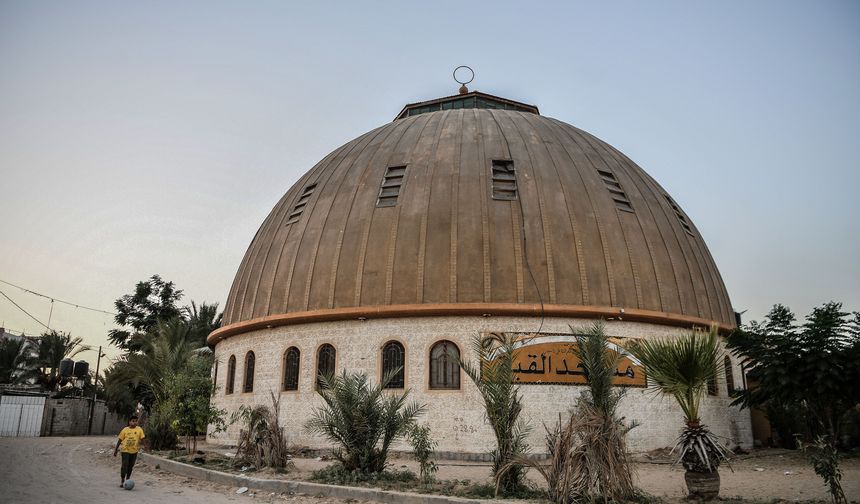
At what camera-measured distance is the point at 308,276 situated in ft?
65.7

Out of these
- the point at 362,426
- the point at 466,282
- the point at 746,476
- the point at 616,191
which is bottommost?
the point at 746,476

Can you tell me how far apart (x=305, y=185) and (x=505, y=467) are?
53.9ft

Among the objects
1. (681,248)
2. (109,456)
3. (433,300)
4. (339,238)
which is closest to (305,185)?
(339,238)

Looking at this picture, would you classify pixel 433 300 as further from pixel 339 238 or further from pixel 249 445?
pixel 249 445

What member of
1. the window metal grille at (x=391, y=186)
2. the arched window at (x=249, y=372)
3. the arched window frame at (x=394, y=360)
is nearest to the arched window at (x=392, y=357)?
the arched window frame at (x=394, y=360)

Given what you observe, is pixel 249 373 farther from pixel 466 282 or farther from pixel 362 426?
pixel 362 426

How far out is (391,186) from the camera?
21.0 meters

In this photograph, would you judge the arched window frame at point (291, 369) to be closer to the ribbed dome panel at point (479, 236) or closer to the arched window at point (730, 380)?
the ribbed dome panel at point (479, 236)

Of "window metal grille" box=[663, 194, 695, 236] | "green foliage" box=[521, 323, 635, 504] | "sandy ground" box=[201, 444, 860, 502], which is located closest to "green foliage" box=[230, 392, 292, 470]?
"sandy ground" box=[201, 444, 860, 502]

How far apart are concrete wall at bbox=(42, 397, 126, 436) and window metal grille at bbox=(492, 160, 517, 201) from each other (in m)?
29.2

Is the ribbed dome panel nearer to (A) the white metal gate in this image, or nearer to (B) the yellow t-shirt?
(B) the yellow t-shirt

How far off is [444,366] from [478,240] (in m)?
3.90

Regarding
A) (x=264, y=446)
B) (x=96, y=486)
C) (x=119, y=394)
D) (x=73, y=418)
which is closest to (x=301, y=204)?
(x=264, y=446)

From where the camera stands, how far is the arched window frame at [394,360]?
18.0 meters
